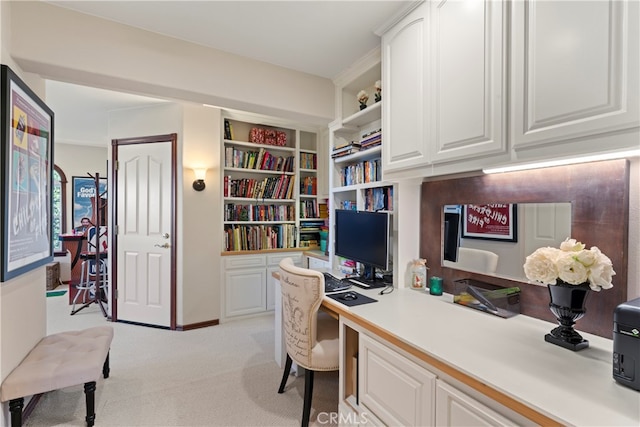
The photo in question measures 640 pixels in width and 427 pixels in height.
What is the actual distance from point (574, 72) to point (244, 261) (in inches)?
131

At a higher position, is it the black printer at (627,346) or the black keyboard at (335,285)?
the black printer at (627,346)

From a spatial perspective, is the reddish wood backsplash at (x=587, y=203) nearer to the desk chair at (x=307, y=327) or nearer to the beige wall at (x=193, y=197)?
the desk chair at (x=307, y=327)

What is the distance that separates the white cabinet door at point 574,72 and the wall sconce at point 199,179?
2.99 m

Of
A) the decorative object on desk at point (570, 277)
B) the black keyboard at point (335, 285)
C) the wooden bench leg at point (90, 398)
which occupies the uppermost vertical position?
the decorative object on desk at point (570, 277)

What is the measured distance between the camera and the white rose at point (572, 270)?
105 cm

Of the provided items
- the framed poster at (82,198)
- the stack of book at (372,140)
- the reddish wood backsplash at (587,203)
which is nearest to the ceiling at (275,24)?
the stack of book at (372,140)

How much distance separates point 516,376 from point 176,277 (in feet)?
10.7

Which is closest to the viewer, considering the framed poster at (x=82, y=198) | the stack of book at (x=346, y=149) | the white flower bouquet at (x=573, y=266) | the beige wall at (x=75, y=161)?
the white flower bouquet at (x=573, y=266)

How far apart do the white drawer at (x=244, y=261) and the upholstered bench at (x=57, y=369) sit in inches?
59.5

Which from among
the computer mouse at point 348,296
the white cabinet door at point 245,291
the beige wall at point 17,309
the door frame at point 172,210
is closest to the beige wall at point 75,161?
the door frame at point 172,210

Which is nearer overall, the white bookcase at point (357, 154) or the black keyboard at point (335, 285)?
the black keyboard at point (335, 285)

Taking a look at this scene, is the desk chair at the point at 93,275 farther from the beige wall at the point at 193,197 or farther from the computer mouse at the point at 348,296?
the computer mouse at the point at 348,296

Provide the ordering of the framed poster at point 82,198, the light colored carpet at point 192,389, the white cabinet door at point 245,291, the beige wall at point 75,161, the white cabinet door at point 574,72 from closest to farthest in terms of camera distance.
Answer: the white cabinet door at point 574,72 < the light colored carpet at point 192,389 < the white cabinet door at point 245,291 < the beige wall at point 75,161 < the framed poster at point 82,198

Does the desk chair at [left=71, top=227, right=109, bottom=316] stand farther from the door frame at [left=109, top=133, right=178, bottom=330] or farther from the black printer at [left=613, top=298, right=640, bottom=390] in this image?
the black printer at [left=613, top=298, right=640, bottom=390]
